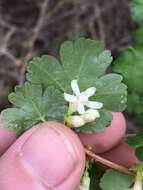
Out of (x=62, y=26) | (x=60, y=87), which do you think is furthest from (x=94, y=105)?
(x=62, y=26)

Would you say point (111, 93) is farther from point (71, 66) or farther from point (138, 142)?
point (138, 142)

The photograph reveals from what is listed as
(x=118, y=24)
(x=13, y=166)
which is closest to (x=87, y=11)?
(x=118, y=24)

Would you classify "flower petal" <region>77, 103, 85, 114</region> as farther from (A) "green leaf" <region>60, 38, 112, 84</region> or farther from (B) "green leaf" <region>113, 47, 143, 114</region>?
(B) "green leaf" <region>113, 47, 143, 114</region>

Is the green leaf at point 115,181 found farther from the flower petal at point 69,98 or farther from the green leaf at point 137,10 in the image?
the green leaf at point 137,10

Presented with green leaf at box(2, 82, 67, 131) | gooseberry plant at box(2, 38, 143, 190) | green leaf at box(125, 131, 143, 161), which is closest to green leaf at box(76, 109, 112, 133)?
gooseberry plant at box(2, 38, 143, 190)

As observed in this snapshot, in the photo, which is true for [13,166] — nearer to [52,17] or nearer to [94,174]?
[94,174]

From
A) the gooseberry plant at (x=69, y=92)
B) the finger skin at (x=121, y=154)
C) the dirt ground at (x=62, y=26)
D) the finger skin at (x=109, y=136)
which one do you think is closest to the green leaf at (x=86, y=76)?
the gooseberry plant at (x=69, y=92)
